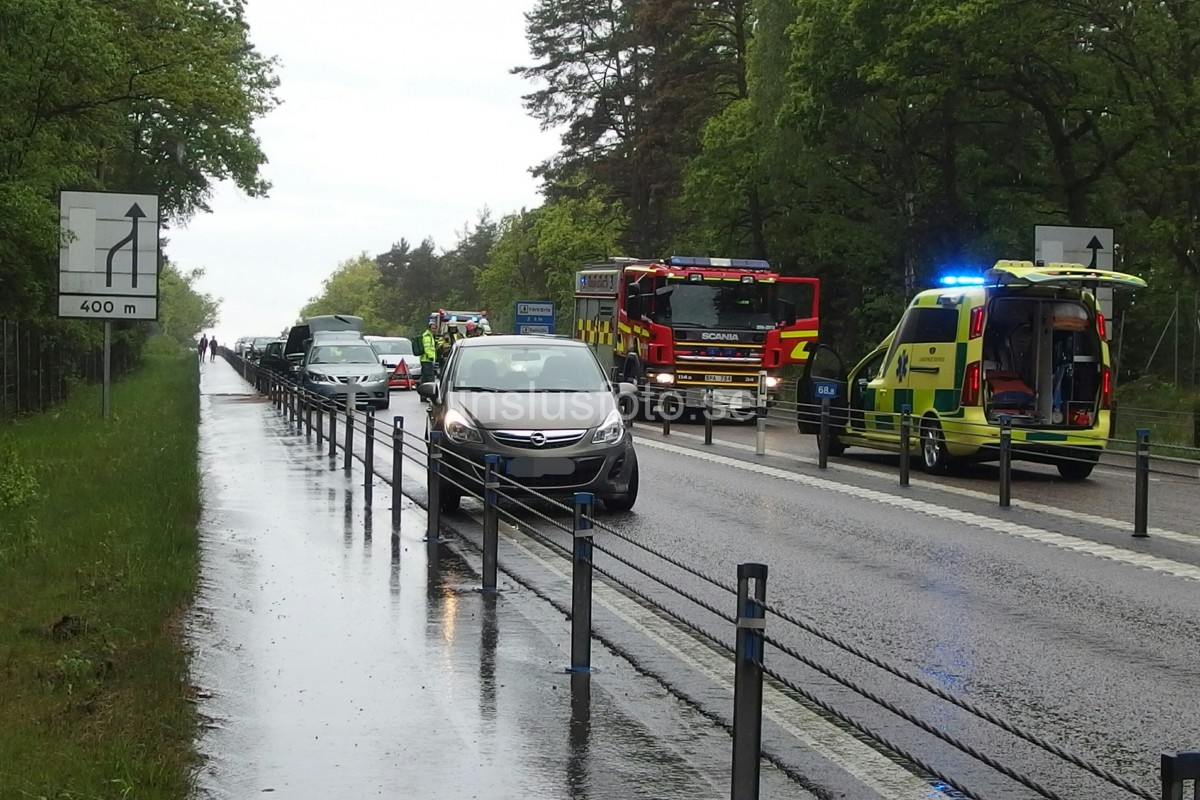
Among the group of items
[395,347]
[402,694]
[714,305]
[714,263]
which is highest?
[714,263]

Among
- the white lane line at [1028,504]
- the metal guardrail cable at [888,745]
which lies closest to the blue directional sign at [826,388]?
the white lane line at [1028,504]

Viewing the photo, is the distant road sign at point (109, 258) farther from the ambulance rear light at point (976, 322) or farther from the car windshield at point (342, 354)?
the car windshield at point (342, 354)

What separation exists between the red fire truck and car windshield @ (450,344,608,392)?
1562cm

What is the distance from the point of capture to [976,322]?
1992 centimetres

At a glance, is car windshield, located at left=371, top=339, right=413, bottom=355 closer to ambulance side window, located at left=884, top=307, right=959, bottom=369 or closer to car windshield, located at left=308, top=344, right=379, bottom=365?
car windshield, located at left=308, top=344, right=379, bottom=365

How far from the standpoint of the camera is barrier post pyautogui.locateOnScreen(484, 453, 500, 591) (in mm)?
10734

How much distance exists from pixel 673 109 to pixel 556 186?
44.5ft

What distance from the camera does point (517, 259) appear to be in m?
110

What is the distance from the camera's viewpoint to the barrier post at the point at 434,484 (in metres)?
13.4

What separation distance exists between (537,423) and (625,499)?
4.42 ft

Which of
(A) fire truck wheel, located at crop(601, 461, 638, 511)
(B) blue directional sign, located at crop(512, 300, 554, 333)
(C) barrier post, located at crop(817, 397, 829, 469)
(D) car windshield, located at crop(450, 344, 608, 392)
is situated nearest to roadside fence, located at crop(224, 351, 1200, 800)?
(A) fire truck wheel, located at crop(601, 461, 638, 511)

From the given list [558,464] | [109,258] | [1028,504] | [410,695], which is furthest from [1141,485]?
[109,258]

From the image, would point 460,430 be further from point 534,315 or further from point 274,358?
point 534,315

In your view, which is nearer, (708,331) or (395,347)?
(708,331)
